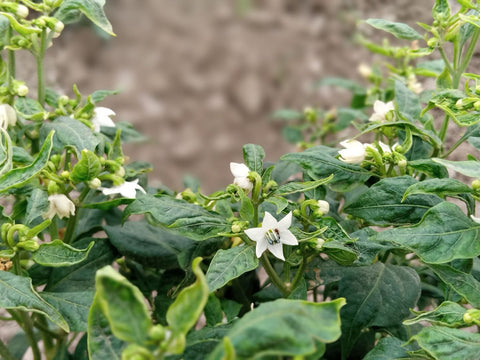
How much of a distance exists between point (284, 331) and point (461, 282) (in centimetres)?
36

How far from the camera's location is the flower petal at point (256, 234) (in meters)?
0.80

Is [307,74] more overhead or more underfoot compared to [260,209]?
more underfoot

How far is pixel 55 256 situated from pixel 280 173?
18.2 inches

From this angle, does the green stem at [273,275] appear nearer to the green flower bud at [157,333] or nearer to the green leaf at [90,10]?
the green flower bud at [157,333]

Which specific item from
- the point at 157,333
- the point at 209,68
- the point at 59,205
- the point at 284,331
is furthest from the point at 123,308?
the point at 209,68

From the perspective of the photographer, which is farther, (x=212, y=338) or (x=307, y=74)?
(x=307, y=74)

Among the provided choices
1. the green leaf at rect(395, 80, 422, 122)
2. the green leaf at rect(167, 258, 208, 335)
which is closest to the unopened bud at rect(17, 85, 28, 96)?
the green leaf at rect(167, 258, 208, 335)

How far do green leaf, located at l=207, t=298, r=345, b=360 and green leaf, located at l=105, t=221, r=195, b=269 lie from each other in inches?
16.3

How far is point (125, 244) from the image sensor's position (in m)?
0.98

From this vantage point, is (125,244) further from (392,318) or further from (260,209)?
(392,318)

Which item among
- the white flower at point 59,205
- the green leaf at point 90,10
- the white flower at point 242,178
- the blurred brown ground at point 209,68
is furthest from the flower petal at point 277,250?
the blurred brown ground at point 209,68

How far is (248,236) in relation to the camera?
812 millimetres

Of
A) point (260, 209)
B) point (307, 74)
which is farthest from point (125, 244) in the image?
point (307, 74)

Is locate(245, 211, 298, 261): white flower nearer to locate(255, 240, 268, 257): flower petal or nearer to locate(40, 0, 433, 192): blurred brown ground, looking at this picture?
locate(255, 240, 268, 257): flower petal
